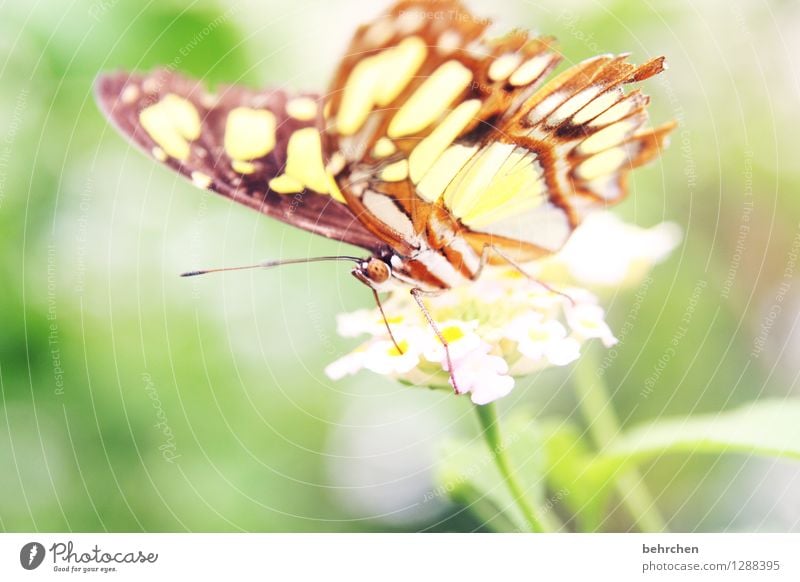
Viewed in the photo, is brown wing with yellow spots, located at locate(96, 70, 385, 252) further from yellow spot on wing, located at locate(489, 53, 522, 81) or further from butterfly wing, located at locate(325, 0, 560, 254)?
yellow spot on wing, located at locate(489, 53, 522, 81)

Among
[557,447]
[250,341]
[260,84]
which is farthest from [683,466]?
[260,84]

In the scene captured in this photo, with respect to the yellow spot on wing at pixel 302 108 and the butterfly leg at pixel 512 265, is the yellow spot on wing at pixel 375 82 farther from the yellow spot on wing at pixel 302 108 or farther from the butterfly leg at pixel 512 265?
the butterfly leg at pixel 512 265

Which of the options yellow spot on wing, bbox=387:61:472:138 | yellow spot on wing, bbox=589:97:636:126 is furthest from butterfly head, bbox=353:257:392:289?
yellow spot on wing, bbox=589:97:636:126

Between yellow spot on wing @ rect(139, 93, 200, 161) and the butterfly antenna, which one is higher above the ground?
yellow spot on wing @ rect(139, 93, 200, 161)

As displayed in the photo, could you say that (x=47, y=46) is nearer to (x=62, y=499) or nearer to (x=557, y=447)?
(x=62, y=499)

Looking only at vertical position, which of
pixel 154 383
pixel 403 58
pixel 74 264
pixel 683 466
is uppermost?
pixel 403 58

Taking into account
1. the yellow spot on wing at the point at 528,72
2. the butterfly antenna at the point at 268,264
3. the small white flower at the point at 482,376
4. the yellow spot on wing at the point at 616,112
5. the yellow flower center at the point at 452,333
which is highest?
the yellow spot on wing at the point at 528,72

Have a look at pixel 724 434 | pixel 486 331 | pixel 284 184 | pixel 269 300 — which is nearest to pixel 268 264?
pixel 269 300

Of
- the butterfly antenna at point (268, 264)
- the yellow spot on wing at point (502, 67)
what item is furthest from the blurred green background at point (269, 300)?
the yellow spot on wing at point (502, 67)
